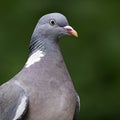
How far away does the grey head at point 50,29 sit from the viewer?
6.54 metres

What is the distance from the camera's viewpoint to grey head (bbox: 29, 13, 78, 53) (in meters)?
6.54

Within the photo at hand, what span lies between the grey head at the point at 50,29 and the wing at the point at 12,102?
46 cm

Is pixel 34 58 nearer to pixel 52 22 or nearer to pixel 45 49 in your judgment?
pixel 45 49

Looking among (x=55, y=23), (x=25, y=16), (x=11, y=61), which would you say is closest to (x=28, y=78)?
(x=55, y=23)

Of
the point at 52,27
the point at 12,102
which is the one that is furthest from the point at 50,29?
the point at 12,102

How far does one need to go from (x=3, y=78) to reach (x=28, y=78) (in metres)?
4.95

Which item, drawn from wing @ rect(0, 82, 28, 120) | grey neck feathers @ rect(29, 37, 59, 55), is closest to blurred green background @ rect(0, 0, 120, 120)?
grey neck feathers @ rect(29, 37, 59, 55)

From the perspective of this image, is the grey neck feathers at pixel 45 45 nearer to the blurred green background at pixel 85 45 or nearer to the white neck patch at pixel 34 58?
the white neck patch at pixel 34 58

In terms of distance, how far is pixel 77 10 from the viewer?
11945 millimetres

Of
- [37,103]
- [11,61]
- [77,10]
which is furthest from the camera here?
[77,10]

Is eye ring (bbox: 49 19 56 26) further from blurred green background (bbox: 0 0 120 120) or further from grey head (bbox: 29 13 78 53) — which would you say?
blurred green background (bbox: 0 0 120 120)

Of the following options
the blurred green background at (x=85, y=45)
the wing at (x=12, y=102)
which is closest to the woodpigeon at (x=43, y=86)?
the wing at (x=12, y=102)

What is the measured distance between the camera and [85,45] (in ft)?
38.0

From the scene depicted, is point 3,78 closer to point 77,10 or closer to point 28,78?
point 77,10
